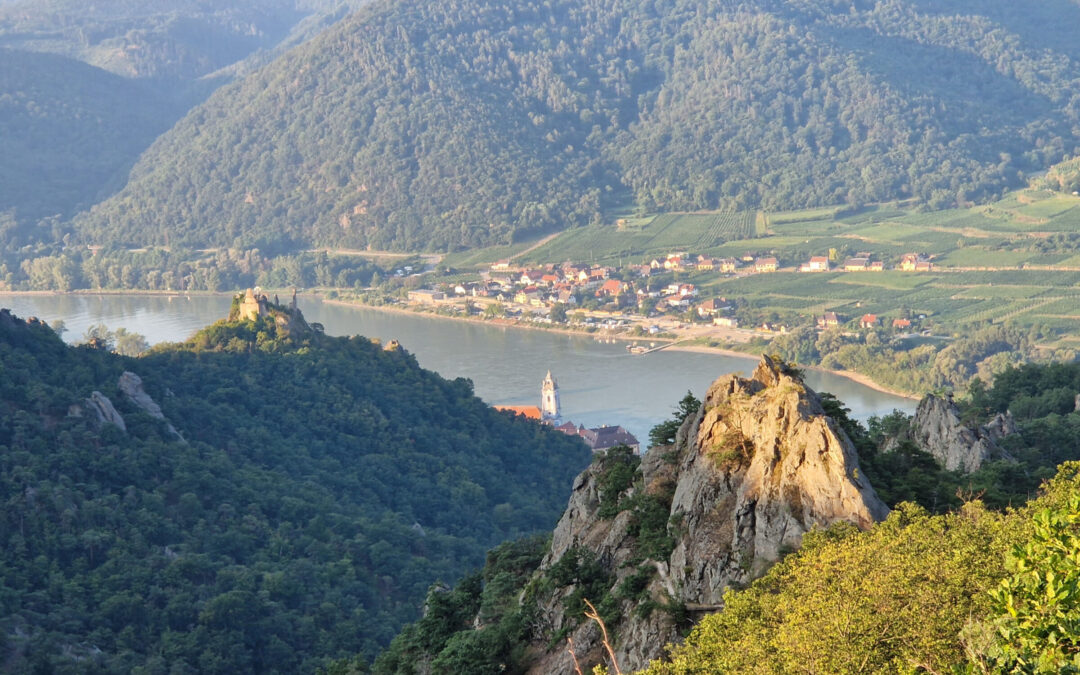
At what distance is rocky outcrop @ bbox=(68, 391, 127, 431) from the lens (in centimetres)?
2993

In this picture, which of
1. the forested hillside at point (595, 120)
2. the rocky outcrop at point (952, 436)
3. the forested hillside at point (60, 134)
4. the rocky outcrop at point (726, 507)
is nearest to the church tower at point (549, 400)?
the rocky outcrop at point (952, 436)

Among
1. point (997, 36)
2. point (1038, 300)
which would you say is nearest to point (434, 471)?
point (1038, 300)

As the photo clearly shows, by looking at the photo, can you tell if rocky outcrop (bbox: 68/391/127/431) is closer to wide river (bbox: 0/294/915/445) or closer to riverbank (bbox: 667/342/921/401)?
wide river (bbox: 0/294/915/445)

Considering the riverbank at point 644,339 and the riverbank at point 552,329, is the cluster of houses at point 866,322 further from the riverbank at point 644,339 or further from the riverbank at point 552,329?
the riverbank at point 644,339

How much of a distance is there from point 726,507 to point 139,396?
21888 mm

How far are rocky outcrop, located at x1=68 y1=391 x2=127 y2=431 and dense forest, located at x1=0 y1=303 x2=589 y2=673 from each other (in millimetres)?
65

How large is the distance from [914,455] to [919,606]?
22.0ft

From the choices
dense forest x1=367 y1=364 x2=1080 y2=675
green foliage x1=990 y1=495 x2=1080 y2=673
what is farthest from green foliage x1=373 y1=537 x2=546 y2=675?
green foliage x1=990 y1=495 x2=1080 y2=673

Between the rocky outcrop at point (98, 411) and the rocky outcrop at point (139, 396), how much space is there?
5.04 ft

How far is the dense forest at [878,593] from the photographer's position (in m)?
9.96

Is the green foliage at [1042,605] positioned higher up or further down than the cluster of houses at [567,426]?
higher up

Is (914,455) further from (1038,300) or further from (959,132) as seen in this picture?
(959,132)

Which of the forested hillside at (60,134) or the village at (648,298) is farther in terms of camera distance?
the forested hillside at (60,134)

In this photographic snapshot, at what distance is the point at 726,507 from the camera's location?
15.4 metres
